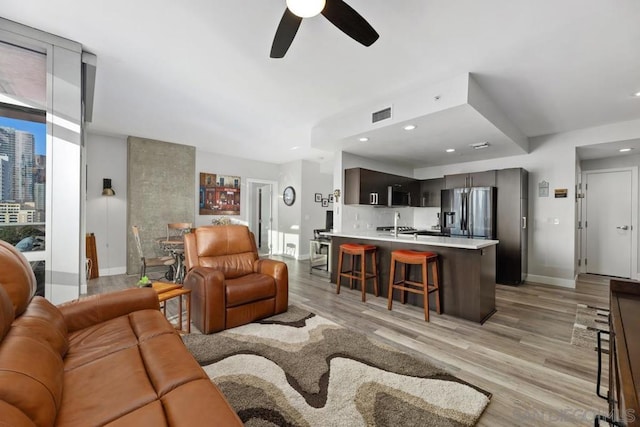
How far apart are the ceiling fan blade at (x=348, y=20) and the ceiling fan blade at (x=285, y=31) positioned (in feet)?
0.70

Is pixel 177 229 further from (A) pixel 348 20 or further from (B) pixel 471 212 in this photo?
(B) pixel 471 212

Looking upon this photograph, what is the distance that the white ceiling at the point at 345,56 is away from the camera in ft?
6.45

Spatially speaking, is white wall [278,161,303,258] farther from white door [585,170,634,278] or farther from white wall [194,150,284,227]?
white door [585,170,634,278]

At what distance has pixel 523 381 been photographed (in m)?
1.97

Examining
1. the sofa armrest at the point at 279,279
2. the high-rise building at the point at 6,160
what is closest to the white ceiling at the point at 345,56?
the high-rise building at the point at 6,160

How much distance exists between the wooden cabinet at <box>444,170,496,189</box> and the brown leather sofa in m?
5.35

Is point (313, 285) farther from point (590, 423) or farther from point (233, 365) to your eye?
point (590, 423)

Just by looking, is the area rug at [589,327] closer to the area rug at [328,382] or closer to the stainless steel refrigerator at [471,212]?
the area rug at [328,382]

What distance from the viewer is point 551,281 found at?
4695mm

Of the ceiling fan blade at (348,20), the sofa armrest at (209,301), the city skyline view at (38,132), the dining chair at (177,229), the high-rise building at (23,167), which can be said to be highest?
the ceiling fan blade at (348,20)

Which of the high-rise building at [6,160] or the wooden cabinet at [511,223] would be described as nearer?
the high-rise building at [6,160]

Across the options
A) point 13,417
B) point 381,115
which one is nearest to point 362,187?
point 381,115

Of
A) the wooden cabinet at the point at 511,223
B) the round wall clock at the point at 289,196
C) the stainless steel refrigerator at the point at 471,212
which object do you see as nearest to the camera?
the wooden cabinet at the point at 511,223

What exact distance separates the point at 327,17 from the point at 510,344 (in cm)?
310
